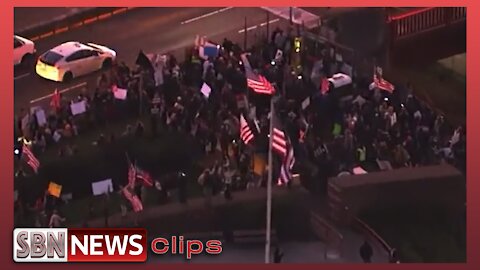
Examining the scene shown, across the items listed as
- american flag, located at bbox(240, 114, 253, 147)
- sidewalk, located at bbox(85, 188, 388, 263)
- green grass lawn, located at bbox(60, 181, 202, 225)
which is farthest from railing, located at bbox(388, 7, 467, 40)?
green grass lawn, located at bbox(60, 181, 202, 225)

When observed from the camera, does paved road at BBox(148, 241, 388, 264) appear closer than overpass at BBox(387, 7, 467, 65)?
Yes

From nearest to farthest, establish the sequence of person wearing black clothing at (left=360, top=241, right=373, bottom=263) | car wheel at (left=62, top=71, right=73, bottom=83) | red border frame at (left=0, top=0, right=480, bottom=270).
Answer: red border frame at (left=0, top=0, right=480, bottom=270) < person wearing black clothing at (left=360, top=241, right=373, bottom=263) < car wheel at (left=62, top=71, right=73, bottom=83)

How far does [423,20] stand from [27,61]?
4.06 meters

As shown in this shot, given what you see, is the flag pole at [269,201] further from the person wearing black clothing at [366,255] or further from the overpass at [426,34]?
the overpass at [426,34]

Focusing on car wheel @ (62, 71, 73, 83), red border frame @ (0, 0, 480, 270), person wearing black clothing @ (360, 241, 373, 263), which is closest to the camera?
red border frame @ (0, 0, 480, 270)

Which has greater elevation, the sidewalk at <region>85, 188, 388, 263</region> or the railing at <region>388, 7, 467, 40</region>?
the railing at <region>388, 7, 467, 40</region>

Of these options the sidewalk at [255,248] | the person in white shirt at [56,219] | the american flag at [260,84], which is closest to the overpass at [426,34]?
the american flag at [260,84]

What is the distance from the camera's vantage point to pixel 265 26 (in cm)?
2270

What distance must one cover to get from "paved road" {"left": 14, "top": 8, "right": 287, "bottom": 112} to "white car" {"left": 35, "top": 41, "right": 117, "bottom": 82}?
63 mm

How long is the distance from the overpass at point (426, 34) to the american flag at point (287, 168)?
143 centimetres

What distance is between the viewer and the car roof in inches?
889

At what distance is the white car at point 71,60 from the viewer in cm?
2259

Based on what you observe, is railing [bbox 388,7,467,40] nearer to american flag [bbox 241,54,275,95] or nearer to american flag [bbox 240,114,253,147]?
american flag [bbox 241,54,275,95]

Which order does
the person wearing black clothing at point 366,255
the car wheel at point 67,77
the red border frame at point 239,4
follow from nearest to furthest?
the red border frame at point 239,4
the person wearing black clothing at point 366,255
the car wheel at point 67,77
